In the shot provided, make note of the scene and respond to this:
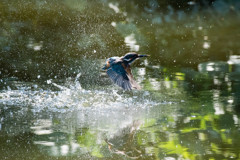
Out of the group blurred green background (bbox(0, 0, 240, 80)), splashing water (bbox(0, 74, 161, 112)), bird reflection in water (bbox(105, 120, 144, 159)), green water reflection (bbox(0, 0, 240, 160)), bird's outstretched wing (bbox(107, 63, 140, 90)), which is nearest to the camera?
bird reflection in water (bbox(105, 120, 144, 159))

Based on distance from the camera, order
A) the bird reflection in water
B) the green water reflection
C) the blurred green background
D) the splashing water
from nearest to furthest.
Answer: the bird reflection in water → the green water reflection → the splashing water → the blurred green background

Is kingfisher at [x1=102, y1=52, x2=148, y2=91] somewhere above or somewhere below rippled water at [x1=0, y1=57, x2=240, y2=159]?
above

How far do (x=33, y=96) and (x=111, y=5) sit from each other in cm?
427

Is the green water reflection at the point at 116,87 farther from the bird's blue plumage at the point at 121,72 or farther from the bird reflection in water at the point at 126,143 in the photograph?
the bird's blue plumage at the point at 121,72

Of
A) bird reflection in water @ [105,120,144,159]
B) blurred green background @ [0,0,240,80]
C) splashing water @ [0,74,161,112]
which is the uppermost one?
blurred green background @ [0,0,240,80]

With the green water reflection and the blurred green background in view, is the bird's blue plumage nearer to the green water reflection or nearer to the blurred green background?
the green water reflection

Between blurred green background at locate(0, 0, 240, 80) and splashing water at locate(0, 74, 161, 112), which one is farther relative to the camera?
blurred green background at locate(0, 0, 240, 80)

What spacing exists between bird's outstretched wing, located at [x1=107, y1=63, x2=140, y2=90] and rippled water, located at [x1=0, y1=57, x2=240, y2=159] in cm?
35

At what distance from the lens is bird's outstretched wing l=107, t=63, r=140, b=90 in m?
4.51

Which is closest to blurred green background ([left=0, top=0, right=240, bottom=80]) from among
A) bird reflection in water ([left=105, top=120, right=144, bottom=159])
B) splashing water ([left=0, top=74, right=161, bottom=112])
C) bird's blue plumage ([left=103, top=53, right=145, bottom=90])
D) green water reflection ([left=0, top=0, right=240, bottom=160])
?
green water reflection ([left=0, top=0, right=240, bottom=160])

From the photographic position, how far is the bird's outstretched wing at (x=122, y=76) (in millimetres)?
4512

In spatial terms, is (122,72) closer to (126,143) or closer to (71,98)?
(126,143)

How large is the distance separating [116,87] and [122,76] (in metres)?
1.20

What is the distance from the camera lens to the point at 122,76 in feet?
15.0
